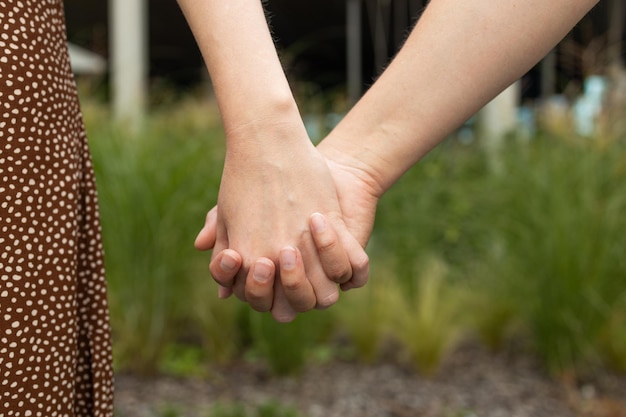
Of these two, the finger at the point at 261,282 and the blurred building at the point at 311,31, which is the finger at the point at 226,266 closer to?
the finger at the point at 261,282

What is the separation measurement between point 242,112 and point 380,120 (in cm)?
18

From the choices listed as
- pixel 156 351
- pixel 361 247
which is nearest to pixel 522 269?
pixel 156 351

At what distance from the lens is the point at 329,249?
0.94 meters

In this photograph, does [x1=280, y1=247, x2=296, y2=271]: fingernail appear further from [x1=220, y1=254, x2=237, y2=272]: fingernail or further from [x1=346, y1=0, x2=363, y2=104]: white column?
[x1=346, y1=0, x2=363, y2=104]: white column

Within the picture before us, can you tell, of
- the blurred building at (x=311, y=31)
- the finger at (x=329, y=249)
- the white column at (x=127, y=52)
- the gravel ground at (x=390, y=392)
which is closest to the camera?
the finger at (x=329, y=249)

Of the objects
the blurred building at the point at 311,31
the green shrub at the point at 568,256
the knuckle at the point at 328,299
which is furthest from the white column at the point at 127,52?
the knuckle at the point at 328,299

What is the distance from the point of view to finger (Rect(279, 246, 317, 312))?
3.02 ft

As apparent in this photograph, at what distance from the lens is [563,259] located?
10.3ft

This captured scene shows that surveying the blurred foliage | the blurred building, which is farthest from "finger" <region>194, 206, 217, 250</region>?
the blurred building

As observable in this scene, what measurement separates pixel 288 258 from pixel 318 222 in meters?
0.06

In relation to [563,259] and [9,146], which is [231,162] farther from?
[563,259]

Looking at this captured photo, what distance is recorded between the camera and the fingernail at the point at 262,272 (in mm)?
922

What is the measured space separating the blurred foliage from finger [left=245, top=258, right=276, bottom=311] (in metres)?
2.21

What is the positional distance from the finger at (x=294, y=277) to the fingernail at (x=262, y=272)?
0.05ft
